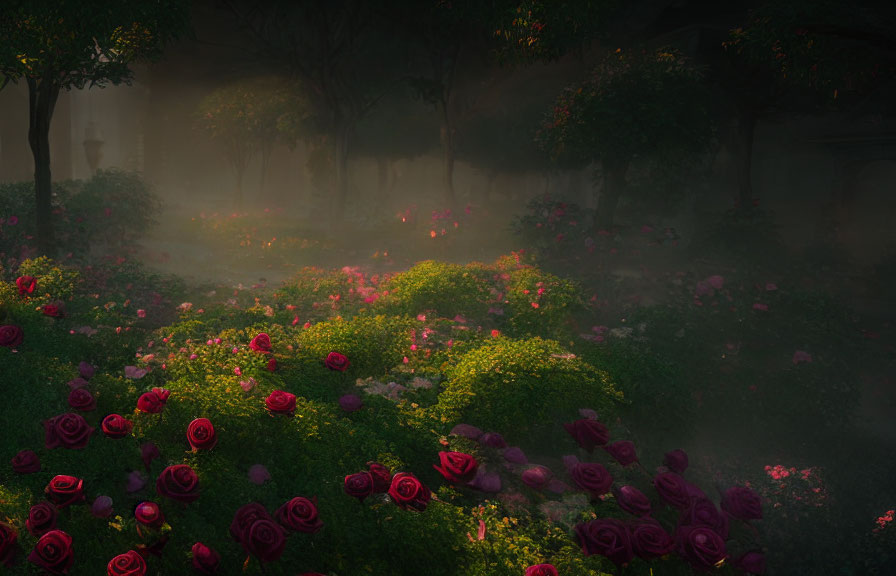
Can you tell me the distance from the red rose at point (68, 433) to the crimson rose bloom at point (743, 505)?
14.0 feet

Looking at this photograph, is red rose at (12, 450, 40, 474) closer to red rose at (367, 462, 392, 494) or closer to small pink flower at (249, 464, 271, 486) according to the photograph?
small pink flower at (249, 464, 271, 486)

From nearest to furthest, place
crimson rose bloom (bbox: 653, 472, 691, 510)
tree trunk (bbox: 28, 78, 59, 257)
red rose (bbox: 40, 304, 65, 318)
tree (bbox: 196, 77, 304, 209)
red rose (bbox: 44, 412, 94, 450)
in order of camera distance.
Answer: red rose (bbox: 44, 412, 94, 450)
crimson rose bloom (bbox: 653, 472, 691, 510)
red rose (bbox: 40, 304, 65, 318)
tree trunk (bbox: 28, 78, 59, 257)
tree (bbox: 196, 77, 304, 209)

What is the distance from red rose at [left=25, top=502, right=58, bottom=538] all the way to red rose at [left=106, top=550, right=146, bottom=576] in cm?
52

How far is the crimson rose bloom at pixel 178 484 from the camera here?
3107mm

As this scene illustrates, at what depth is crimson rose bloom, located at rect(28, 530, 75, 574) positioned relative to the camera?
265 centimetres

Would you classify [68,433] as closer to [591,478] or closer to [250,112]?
[591,478]

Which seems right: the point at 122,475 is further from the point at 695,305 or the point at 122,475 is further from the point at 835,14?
the point at 835,14

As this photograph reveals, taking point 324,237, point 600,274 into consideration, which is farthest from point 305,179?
point 600,274

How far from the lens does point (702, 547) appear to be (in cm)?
327

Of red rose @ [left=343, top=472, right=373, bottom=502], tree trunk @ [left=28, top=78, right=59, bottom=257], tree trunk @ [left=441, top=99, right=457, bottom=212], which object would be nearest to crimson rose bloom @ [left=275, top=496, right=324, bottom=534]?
red rose @ [left=343, top=472, right=373, bottom=502]

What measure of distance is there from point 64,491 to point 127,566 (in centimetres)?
73

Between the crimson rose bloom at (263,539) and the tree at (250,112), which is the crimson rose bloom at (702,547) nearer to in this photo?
the crimson rose bloom at (263,539)

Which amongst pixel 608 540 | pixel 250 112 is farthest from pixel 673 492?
pixel 250 112

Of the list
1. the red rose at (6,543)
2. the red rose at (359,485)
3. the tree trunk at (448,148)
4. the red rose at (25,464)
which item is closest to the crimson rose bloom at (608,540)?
the red rose at (359,485)
